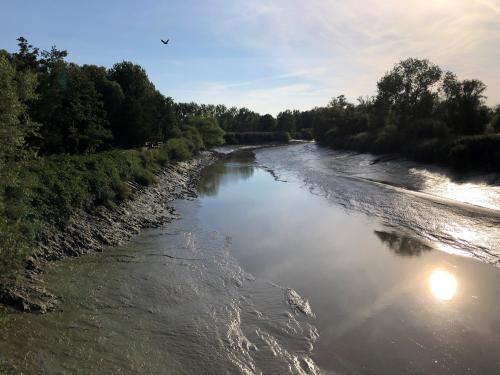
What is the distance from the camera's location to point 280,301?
1296 cm

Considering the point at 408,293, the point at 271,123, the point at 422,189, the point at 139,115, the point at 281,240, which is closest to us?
the point at 408,293

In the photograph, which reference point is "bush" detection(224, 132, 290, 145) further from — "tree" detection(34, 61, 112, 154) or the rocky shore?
the rocky shore

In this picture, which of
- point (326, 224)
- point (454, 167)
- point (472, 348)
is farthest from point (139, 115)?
point (472, 348)

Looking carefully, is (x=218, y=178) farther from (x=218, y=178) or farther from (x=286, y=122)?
(x=286, y=122)

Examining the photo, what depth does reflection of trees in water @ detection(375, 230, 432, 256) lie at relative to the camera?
1839 cm

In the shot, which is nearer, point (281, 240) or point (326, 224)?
point (281, 240)

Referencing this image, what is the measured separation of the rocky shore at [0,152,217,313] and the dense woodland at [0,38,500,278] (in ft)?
2.26

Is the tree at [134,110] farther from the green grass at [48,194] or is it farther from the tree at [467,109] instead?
the tree at [467,109]

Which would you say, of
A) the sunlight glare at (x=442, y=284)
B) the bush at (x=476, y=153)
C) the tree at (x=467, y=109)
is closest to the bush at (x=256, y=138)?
the tree at (x=467, y=109)

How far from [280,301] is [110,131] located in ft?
96.3

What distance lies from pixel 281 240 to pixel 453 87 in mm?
43778

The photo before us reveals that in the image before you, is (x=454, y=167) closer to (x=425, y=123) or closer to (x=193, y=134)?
(x=425, y=123)

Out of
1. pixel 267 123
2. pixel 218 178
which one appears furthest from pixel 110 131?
pixel 267 123

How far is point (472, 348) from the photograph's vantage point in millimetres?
10305
